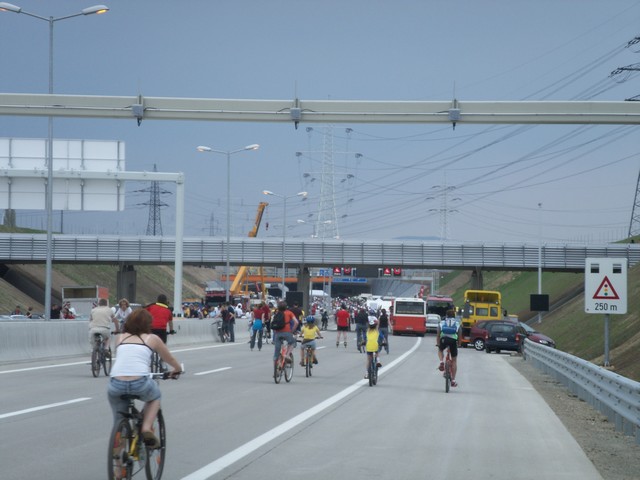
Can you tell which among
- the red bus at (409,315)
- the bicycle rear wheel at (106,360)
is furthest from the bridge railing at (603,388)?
the red bus at (409,315)

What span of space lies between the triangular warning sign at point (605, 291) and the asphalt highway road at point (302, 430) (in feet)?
9.49

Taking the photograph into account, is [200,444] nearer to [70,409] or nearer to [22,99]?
[70,409]

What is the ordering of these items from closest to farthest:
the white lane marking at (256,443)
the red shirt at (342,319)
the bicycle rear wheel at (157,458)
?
the bicycle rear wheel at (157,458) → the white lane marking at (256,443) → the red shirt at (342,319)

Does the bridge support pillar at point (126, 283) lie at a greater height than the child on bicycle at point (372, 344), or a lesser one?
greater

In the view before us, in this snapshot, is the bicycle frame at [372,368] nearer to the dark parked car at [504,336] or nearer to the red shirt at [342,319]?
the dark parked car at [504,336]

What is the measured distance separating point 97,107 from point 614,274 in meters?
12.7

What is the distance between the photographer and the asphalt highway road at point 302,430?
10.8m

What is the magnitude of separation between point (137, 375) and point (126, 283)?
80.5 meters

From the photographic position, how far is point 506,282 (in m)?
132

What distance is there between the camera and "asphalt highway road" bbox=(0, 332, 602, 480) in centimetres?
1080

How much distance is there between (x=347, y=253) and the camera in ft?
289

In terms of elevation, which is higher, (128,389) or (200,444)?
(128,389)

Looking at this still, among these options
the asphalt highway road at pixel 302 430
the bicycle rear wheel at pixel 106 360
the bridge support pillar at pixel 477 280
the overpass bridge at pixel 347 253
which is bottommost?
the asphalt highway road at pixel 302 430

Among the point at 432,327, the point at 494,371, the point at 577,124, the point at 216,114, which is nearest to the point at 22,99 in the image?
the point at 216,114
